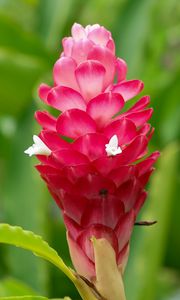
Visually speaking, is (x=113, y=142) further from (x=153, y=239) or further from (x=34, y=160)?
(x=34, y=160)

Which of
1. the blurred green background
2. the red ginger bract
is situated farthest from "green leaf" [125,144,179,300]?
the red ginger bract

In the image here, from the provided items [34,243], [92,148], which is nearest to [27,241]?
[34,243]

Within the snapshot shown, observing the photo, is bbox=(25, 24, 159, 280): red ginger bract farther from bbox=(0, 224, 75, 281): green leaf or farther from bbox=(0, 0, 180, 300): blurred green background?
bbox=(0, 0, 180, 300): blurred green background

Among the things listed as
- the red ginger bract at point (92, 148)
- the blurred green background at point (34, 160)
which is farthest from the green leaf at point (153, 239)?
the red ginger bract at point (92, 148)

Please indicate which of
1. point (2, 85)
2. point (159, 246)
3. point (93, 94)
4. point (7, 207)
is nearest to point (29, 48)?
point (2, 85)

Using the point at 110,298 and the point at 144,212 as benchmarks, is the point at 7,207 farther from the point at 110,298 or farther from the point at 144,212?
the point at 110,298

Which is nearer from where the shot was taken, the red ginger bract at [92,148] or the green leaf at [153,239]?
the red ginger bract at [92,148]

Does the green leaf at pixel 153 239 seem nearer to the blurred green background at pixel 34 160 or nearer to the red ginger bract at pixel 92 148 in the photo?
the blurred green background at pixel 34 160
